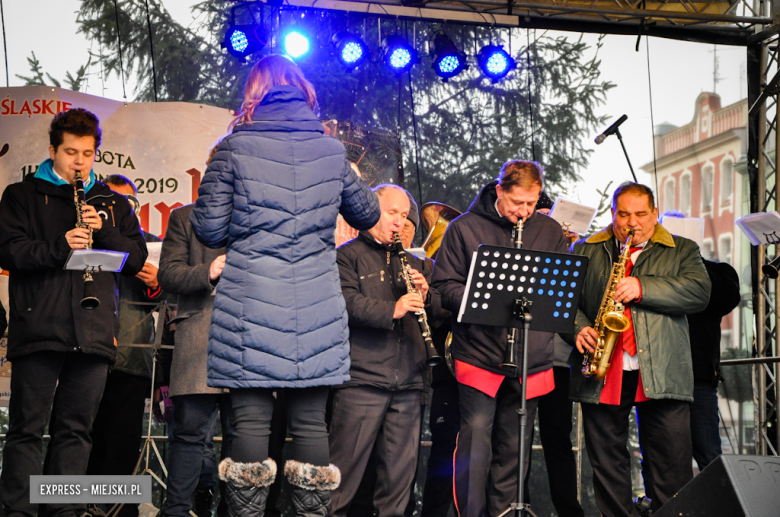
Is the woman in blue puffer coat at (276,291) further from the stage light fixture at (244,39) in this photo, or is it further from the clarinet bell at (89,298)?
the stage light fixture at (244,39)

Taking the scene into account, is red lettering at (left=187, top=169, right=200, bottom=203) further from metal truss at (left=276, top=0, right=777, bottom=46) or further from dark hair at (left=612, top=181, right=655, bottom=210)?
dark hair at (left=612, top=181, right=655, bottom=210)

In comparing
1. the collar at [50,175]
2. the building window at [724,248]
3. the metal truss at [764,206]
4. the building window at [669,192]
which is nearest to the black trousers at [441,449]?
the collar at [50,175]

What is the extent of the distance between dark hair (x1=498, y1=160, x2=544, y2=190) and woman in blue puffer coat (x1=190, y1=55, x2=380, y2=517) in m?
1.33

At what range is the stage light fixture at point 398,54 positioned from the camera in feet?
21.7

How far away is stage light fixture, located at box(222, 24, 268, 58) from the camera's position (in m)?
6.41

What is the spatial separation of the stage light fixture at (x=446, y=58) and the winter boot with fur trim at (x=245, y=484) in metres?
4.59

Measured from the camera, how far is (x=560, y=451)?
4.65m

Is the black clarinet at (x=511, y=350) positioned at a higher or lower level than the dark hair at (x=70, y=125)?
lower

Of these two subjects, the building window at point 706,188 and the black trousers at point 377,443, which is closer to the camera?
the black trousers at point 377,443

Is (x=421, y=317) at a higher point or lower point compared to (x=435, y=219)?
lower

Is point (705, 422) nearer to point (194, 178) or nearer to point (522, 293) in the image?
point (522, 293)

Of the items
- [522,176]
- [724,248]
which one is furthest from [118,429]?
[724,248]

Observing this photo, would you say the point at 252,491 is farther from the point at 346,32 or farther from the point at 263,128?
the point at 346,32

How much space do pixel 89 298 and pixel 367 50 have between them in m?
3.78
